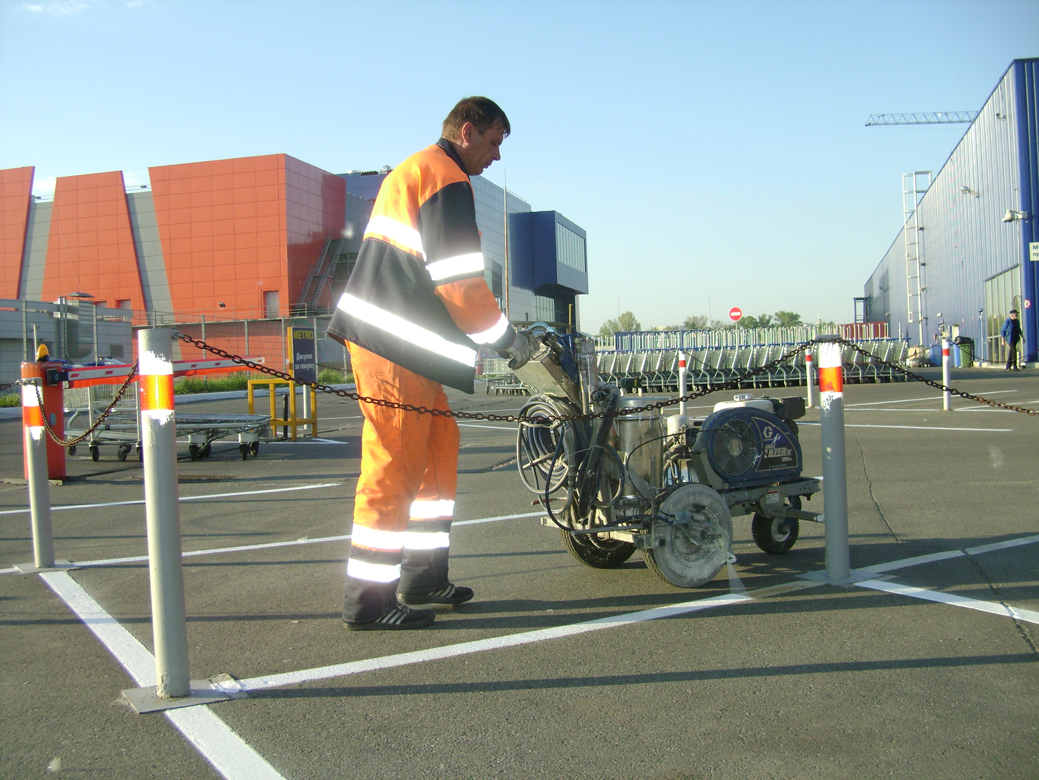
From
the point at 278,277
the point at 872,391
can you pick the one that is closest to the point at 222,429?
the point at 872,391

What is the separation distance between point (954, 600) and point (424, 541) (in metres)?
2.49

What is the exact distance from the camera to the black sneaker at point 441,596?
13.3 ft

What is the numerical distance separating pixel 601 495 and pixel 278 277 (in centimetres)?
5494

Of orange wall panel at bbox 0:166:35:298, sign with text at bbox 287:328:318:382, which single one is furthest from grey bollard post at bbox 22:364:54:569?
orange wall panel at bbox 0:166:35:298

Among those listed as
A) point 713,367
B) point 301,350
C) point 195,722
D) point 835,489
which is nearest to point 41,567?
point 195,722

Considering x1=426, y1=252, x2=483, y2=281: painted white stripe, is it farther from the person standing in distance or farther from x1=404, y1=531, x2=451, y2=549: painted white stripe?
the person standing in distance

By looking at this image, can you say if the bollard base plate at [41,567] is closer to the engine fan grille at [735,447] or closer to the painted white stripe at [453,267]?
the painted white stripe at [453,267]

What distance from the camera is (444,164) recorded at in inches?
149

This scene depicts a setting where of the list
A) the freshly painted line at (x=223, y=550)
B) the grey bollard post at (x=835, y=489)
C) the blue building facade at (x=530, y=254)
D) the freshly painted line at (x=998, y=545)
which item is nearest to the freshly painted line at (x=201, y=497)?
the freshly painted line at (x=223, y=550)

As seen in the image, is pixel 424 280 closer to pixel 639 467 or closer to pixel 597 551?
pixel 639 467

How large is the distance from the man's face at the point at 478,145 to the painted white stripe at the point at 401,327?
90cm

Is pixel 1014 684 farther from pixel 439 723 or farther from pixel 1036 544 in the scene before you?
pixel 1036 544

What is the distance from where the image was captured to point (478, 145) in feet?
13.4

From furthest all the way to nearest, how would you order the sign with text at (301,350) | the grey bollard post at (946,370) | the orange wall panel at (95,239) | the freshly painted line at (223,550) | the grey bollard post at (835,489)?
1. the orange wall panel at (95,239)
2. the sign with text at (301,350)
3. the grey bollard post at (946,370)
4. the freshly painted line at (223,550)
5. the grey bollard post at (835,489)
